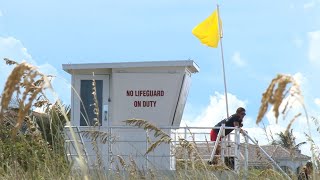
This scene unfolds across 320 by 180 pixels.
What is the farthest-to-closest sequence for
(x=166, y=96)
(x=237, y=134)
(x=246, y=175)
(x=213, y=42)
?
(x=213, y=42), (x=166, y=96), (x=237, y=134), (x=246, y=175)

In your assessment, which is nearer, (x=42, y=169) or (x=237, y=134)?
(x=42, y=169)

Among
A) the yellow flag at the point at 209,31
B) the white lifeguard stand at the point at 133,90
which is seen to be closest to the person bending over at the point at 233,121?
the white lifeguard stand at the point at 133,90

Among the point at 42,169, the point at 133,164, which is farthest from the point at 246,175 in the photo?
the point at 42,169

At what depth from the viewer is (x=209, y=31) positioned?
58.0 feet

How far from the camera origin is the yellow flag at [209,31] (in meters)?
17.4

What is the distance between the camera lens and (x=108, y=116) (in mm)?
13219

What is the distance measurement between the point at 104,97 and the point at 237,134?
11.4 ft

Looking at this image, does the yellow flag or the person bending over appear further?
the yellow flag

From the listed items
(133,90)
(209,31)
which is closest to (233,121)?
(133,90)

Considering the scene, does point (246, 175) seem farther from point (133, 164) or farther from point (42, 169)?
point (42, 169)

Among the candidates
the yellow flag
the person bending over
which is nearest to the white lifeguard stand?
the person bending over

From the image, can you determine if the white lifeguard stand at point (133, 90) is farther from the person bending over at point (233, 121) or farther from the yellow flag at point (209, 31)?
the yellow flag at point (209, 31)

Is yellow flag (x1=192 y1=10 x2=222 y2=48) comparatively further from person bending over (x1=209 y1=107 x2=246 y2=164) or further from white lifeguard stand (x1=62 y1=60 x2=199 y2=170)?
person bending over (x1=209 y1=107 x2=246 y2=164)

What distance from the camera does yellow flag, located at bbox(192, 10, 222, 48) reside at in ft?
57.2
